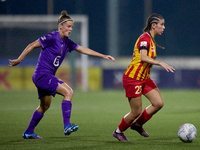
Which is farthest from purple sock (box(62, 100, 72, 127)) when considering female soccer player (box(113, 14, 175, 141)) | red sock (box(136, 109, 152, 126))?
red sock (box(136, 109, 152, 126))

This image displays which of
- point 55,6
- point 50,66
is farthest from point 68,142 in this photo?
point 55,6

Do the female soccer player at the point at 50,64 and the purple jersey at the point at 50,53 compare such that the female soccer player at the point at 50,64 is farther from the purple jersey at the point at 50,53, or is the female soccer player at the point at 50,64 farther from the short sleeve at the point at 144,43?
the short sleeve at the point at 144,43

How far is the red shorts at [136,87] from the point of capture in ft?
19.4

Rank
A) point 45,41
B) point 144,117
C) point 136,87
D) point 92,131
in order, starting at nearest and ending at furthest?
1. point 136,87
2. point 45,41
3. point 144,117
4. point 92,131

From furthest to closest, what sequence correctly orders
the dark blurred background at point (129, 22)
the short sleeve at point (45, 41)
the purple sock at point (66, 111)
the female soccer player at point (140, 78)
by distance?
the dark blurred background at point (129, 22), the short sleeve at point (45, 41), the female soccer player at point (140, 78), the purple sock at point (66, 111)

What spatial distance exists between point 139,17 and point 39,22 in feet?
36.7

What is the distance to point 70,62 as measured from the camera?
1939 centimetres

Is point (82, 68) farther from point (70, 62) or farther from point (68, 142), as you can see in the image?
point (68, 142)

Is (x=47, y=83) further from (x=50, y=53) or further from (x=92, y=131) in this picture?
(x=92, y=131)

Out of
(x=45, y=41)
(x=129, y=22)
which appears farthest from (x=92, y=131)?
(x=129, y=22)

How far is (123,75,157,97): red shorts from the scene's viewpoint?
591 centimetres

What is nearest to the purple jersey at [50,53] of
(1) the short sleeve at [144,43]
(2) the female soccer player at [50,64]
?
(2) the female soccer player at [50,64]

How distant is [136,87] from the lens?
233 inches

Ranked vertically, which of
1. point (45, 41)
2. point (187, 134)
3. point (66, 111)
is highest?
point (45, 41)
